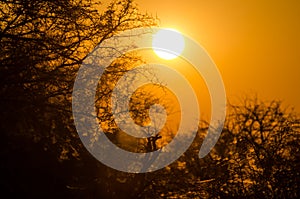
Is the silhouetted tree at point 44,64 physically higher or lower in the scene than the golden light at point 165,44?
lower

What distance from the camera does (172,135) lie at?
3073 centimetres

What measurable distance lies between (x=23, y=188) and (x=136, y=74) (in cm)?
493

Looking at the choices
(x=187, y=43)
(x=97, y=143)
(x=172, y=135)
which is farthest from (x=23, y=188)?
(x=172, y=135)

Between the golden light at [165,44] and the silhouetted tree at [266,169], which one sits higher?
the golden light at [165,44]

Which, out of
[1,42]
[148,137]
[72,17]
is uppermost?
[148,137]

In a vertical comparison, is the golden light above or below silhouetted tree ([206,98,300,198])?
above

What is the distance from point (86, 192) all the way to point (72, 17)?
29.6 feet

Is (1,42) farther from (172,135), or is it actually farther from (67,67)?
(172,135)

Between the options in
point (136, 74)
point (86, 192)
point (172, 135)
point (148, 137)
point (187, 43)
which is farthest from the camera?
point (172, 135)

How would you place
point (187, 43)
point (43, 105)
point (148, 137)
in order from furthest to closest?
point (148, 137) → point (187, 43) → point (43, 105)

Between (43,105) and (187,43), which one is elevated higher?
(187,43)

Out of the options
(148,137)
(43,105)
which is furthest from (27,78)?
(148,137)

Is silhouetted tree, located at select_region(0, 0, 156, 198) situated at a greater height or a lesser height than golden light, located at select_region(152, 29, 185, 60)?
lesser

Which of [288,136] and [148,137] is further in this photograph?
[148,137]
